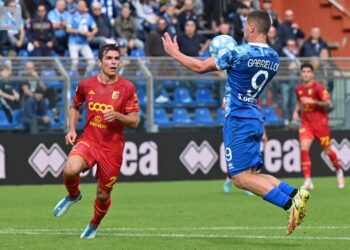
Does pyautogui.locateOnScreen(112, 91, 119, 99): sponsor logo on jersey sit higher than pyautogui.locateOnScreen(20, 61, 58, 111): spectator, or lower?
higher

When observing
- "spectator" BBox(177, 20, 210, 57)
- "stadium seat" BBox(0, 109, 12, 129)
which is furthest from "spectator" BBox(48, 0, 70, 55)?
"stadium seat" BBox(0, 109, 12, 129)

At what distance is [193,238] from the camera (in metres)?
12.3

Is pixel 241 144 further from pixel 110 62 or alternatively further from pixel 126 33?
pixel 126 33

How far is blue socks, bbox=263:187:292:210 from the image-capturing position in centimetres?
1134

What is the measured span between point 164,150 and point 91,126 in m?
11.8

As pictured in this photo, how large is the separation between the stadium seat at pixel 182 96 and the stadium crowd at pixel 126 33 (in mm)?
1708

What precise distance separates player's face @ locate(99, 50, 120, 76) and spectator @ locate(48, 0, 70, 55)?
13560 millimetres

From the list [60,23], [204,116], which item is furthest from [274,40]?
[60,23]

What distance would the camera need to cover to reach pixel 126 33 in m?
27.0

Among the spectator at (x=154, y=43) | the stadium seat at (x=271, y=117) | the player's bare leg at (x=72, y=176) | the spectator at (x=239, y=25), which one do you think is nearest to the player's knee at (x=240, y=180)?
the player's bare leg at (x=72, y=176)

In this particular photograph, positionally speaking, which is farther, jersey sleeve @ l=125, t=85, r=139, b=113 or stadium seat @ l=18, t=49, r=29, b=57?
stadium seat @ l=18, t=49, r=29, b=57

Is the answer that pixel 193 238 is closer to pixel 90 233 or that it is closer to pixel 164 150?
pixel 90 233

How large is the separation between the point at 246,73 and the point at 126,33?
15569 mm

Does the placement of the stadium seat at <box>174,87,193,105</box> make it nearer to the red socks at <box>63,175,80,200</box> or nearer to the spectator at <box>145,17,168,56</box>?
the spectator at <box>145,17,168,56</box>
